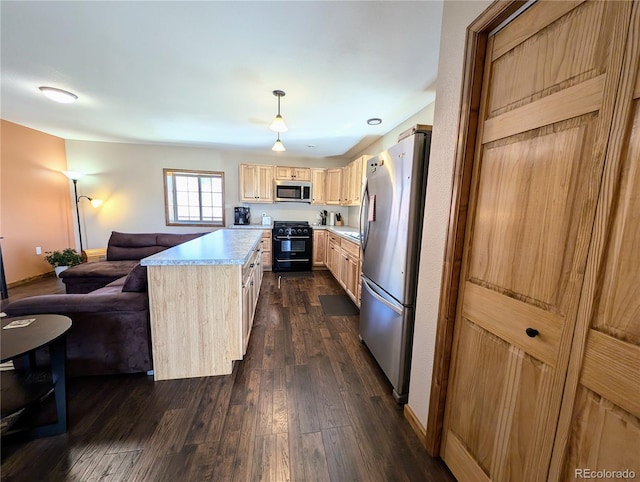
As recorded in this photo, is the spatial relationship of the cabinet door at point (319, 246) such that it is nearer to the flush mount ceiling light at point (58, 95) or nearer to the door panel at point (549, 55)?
the flush mount ceiling light at point (58, 95)

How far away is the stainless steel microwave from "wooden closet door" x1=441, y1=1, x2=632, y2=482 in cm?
435

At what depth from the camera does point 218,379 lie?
188cm

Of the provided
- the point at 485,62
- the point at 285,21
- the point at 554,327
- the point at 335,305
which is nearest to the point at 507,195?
the point at 554,327

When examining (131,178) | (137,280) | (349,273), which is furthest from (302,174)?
(137,280)

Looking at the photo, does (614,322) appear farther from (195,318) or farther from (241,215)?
(241,215)

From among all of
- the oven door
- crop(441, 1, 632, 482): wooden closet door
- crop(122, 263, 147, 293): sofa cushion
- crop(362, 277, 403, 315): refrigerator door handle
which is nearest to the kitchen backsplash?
A: the oven door

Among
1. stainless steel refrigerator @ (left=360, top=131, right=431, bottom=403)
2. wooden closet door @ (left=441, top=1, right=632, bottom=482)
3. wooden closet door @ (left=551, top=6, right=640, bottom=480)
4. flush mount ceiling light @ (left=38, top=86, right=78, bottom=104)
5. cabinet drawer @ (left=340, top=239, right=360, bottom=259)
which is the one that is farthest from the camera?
cabinet drawer @ (left=340, top=239, right=360, bottom=259)

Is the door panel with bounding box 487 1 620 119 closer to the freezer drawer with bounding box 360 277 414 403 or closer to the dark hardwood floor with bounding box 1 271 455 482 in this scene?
the freezer drawer with bounding box 360 277 414 403

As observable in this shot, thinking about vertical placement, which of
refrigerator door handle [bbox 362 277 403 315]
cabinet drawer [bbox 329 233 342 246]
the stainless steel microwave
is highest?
the stainless steel microwave

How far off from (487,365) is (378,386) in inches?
40.3

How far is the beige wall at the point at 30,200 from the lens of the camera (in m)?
3.63

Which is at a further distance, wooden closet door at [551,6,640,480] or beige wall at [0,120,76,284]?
beige wall at [0,120,76,284]

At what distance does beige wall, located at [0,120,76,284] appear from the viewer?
143 inches

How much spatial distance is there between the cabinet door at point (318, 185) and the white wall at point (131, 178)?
3.53ft
